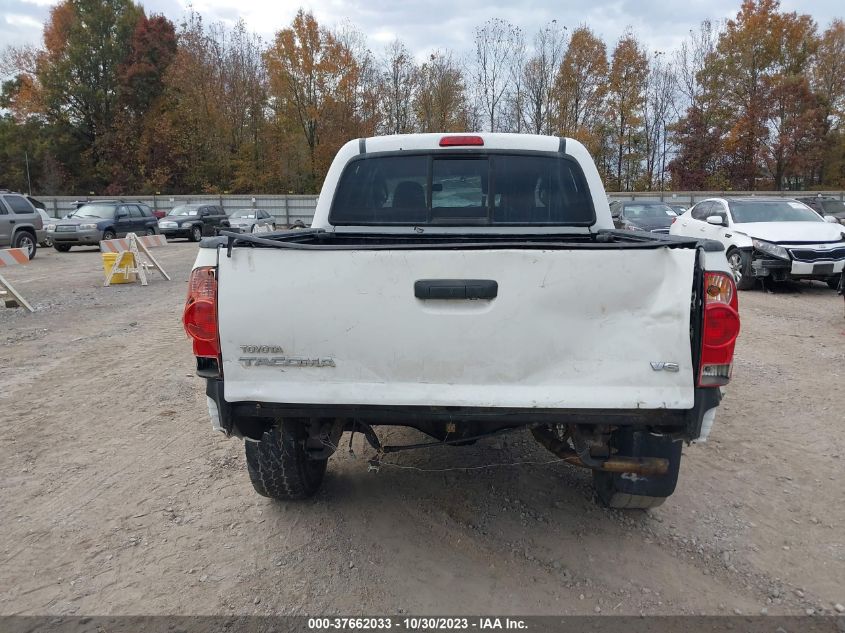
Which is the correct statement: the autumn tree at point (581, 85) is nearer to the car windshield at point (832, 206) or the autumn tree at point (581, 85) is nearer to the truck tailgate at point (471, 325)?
the car windshield at point (832, 206)

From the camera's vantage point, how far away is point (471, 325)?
2.56 m

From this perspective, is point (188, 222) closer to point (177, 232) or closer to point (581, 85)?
point (177, 232)

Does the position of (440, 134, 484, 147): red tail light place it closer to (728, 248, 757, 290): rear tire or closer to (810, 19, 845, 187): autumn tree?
(728, 248, 757, 290): rear tire

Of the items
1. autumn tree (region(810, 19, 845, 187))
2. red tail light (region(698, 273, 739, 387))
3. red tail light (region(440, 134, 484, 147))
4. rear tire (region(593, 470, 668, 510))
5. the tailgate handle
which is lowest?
rear tire (region(593, 470, 668, 510))

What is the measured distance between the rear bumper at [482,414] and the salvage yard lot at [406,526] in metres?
0.75

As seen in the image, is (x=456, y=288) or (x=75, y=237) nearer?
(x=456, y=288)

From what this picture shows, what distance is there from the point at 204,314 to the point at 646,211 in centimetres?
1837

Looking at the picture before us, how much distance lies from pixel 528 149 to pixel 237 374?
8.65 feet

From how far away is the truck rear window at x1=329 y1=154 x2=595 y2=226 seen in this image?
4.23m

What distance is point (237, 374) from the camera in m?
2.69

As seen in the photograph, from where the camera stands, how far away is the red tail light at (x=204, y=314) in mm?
2686

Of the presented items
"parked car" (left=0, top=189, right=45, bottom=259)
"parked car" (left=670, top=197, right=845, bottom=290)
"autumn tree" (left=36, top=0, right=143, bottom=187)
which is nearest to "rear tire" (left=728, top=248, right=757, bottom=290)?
"parked car" (left=670, top=197, right=845, bottom=290)

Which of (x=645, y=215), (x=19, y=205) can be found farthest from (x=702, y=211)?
(x=19, y=205)

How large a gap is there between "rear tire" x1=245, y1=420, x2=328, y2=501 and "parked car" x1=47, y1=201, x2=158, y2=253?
20.9 meters
